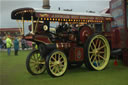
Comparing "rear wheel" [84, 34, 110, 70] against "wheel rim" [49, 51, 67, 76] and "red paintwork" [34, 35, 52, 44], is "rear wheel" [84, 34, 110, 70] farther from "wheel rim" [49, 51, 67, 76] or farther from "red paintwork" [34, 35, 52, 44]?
"red paintwork" [34, 35, 52, 44]

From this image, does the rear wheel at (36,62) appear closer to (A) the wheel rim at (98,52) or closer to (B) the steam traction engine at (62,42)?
(B) the steam traction engine at (62,42)

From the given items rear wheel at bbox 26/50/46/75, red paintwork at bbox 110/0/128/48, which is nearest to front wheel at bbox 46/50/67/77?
rear wheel at bbox 26/50/46/75

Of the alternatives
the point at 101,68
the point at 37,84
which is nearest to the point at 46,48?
the point at 37,84

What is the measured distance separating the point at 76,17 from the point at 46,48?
1463 mm

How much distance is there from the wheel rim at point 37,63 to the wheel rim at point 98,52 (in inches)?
63.0

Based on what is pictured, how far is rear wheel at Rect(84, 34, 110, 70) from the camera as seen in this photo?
243 inches

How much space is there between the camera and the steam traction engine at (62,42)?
5.55 m

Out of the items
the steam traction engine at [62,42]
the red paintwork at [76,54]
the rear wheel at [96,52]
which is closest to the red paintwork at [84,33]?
the steam traction engine at [62,42]

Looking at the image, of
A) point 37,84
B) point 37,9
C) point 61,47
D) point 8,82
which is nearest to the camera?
point 37,84

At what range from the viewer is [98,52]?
6.57 metres

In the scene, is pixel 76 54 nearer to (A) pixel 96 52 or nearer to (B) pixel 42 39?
(A) pixel 96 52

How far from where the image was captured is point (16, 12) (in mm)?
5977

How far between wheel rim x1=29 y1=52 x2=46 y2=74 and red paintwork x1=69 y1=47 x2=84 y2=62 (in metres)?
0.92

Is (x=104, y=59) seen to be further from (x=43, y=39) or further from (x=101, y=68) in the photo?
(x=43, y=39)
